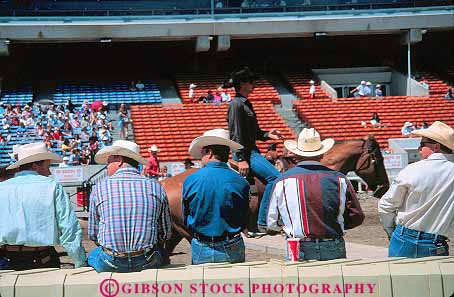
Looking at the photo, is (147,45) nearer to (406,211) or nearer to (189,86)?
(189,86)

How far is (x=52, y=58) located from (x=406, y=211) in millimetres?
34628

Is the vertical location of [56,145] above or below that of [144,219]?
below

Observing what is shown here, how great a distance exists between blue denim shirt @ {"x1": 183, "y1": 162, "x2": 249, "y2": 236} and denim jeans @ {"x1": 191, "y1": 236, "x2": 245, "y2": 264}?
0.10 m

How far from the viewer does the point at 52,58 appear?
37906 millimetres

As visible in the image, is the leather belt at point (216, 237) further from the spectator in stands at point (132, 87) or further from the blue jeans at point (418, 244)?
the spectator in stands at point (132, 87)

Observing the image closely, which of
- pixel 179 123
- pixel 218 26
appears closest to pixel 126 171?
pixel 179 123

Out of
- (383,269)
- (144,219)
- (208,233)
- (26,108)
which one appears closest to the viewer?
(383,269)

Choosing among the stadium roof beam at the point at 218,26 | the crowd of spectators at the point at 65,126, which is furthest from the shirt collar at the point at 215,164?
the stadium roof beam at the point at 218,26

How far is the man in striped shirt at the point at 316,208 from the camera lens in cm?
514

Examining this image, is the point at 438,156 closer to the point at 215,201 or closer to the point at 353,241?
the point at 215,201

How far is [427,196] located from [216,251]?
1.65 m

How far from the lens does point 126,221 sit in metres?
5.04

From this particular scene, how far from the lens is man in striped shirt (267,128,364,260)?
16.9ft

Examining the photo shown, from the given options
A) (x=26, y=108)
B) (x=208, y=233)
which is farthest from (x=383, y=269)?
(x=26, y=108)
